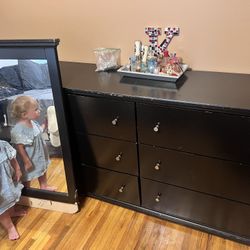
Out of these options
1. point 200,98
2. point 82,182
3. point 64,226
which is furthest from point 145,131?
point 64,226

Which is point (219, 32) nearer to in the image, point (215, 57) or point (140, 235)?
point (215, 57)

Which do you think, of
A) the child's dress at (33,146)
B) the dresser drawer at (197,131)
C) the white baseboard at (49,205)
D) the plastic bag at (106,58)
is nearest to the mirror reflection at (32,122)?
the child's dress at (33,146)

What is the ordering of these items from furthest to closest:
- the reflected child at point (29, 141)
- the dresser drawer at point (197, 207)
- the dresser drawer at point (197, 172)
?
the reflected child at point (29, 141)
the dresser drawer at point (197, 207)
the dresser drawer at point (197, 172)

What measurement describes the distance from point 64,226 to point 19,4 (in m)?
1.39


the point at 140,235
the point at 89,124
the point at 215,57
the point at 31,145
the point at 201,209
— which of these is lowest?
the point at 140,235

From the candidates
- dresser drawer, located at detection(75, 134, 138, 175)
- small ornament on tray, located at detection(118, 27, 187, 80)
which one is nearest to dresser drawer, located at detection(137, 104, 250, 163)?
dresser drawer, located at detection(75, 134, 138, 175)

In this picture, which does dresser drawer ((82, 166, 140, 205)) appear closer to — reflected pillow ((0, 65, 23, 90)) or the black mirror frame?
the black mirror frame

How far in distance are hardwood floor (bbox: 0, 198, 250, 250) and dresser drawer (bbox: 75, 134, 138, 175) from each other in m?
0.31

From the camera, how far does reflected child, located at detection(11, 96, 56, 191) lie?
1549mm

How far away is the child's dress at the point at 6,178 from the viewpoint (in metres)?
1.57

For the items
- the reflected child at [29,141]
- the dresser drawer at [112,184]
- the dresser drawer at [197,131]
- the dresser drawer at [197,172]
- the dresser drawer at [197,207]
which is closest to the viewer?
the dresser drawer at [197,131]

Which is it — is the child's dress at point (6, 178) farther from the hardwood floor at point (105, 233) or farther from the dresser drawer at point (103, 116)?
the dresser drawer at point (103, 116)

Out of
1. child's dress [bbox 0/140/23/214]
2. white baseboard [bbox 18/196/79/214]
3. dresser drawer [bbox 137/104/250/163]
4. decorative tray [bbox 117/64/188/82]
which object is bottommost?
white baseboard [bbox 18/196/79/214]

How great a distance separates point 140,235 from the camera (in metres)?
1.62
